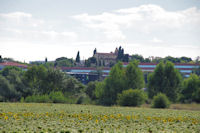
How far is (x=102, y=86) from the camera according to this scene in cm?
7306

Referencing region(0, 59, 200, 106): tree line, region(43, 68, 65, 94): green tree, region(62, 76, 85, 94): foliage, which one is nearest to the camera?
region(0, 59, 200, 106): tree line

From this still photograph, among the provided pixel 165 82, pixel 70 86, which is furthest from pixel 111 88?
pixel 165 82

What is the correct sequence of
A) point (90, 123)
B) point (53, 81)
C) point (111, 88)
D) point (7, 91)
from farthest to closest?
point (53, 81) < point (7, 91) < point (111, 88) < point (90, 123)

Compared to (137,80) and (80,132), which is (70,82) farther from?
(80,132)

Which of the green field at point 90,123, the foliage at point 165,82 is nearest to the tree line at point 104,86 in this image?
the foliage at point 165,82

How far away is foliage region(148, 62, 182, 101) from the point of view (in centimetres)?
7700

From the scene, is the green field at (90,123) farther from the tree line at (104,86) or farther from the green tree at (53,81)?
the green tree at (53,81)

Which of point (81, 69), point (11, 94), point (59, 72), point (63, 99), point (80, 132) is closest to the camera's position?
point (80, 132)

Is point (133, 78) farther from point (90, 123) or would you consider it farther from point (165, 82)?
point (90, 123)

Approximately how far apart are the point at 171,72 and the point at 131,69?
12.1 m

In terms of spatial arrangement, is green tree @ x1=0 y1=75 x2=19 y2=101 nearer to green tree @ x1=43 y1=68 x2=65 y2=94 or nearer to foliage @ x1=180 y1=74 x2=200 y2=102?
green tree @ x1=43 y1=68 x2=65 y2=94

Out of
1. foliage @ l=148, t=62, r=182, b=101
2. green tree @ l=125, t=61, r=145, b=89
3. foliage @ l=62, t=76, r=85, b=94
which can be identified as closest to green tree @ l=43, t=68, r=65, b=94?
foliage @ l=62, t=76, r=85, b=94

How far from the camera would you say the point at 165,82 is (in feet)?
254

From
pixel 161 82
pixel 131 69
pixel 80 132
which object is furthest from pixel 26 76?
pixel 80 132
